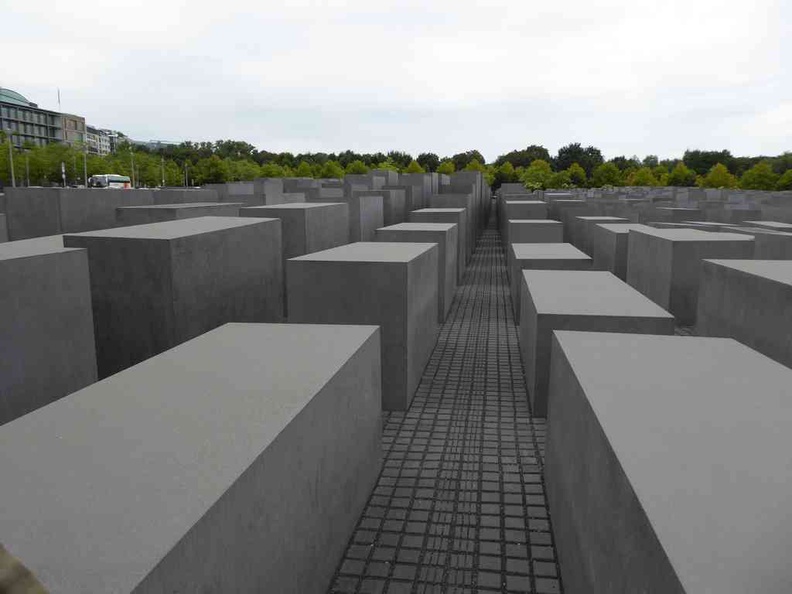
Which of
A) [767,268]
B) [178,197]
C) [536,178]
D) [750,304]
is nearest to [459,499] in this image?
[750,304]

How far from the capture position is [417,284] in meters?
8.59

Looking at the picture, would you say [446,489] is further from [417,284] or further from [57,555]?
[57,555]

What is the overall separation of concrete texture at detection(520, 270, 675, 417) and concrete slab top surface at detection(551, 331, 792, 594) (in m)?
1.72

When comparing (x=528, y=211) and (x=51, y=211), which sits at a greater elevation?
(x=51, y=211)

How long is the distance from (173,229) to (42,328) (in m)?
2.36

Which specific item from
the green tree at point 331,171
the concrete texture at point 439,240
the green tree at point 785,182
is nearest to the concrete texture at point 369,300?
the concrete texture at point 439,240

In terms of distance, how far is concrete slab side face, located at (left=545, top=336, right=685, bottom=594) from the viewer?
8.36 ft

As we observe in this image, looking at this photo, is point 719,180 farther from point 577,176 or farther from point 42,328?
point 42,328

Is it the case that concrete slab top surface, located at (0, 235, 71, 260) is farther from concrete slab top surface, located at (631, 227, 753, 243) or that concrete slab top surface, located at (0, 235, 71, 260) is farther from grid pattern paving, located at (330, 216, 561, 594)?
concrete slab top surface, located at (631, 227, 753, 243)

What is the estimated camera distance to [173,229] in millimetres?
8492

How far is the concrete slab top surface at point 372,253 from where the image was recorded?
8.09m

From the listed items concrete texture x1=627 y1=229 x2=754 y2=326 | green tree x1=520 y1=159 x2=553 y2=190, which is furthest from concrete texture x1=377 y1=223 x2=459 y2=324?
green tree x1=520 y1=159 x2=553 y2=190

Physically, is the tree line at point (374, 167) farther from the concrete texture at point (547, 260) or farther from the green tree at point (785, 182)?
the concrete texture at point (547, 260)

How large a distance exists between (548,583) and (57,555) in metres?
3.32
